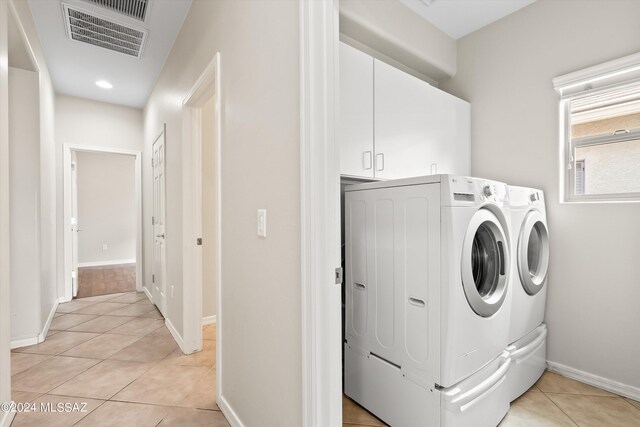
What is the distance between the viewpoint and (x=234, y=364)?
Answer: 1562mm

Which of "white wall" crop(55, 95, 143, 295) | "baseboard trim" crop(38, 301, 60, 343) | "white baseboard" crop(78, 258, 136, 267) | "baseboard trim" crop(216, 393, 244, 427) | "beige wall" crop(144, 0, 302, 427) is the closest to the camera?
"beige wall" crop(144, 0, 302, 427)

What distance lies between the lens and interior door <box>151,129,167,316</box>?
9.96 feet

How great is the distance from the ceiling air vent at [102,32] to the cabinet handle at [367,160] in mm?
2183

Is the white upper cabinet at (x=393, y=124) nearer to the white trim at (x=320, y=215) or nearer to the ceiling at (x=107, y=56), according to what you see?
the white trim at (x=320, y=215)

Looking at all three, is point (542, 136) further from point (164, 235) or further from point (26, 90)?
point (26, 90)

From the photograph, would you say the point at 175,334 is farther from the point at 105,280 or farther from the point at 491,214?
the point at 105,280

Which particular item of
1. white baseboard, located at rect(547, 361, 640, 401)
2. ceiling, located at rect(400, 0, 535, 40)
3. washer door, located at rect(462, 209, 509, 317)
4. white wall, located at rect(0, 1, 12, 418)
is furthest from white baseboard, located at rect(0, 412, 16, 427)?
ceiling, located at rect(400, 0, 535, 40)

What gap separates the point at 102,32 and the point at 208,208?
67.0 inches

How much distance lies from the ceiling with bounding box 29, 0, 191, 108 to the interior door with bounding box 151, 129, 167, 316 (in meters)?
0.73

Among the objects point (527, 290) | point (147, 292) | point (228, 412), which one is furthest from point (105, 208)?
point (527, 290)

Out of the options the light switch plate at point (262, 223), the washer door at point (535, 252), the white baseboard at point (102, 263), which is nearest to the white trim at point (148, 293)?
the white baseboard at point (102, 263)

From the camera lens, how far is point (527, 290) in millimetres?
1898

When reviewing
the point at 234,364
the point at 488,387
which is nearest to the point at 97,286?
the point at 234,364

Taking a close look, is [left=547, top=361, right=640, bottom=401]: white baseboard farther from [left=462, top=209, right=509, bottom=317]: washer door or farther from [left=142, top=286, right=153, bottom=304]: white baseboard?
[left=142, top=286, right=153, bottom=304]: white baseboard
